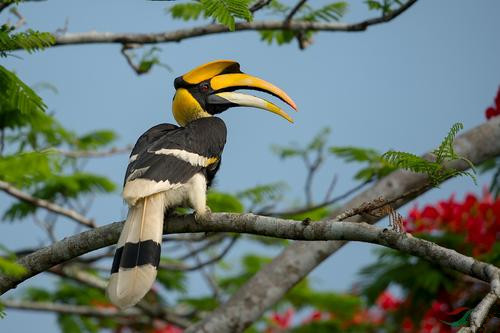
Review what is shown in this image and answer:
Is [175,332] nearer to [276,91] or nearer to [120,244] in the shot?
[276,91]

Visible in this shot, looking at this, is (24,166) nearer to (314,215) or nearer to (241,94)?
(241,94)

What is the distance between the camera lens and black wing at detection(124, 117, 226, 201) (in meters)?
4.55

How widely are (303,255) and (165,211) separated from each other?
1461 mm

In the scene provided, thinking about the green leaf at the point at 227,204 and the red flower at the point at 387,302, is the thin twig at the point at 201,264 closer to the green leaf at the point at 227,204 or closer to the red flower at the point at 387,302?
the green leaf at the point at 227,204

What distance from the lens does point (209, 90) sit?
575cm

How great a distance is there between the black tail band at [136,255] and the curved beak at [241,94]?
145cm

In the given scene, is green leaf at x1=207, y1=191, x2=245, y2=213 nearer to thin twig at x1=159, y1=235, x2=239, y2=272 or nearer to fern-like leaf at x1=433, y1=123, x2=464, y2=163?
thin twig at x1=159, y1=235, x2=239, y2=272

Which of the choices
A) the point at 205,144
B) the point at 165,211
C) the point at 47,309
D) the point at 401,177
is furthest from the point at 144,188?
the point at 47,309

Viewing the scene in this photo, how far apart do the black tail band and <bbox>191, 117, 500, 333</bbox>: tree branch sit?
1.61 meters

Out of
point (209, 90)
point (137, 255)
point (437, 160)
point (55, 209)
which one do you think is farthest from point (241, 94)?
point (437, 160)

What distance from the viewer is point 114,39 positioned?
5.94m

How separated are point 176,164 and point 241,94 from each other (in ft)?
3.64

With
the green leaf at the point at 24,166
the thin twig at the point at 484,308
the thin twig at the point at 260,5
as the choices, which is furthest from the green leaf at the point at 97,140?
the thin twig at the point at 484,308

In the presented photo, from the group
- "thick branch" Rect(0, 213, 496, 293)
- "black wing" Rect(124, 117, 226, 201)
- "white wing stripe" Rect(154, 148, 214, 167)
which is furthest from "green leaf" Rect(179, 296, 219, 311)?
"thick branch" Rect(0, 213, 496, 293)
